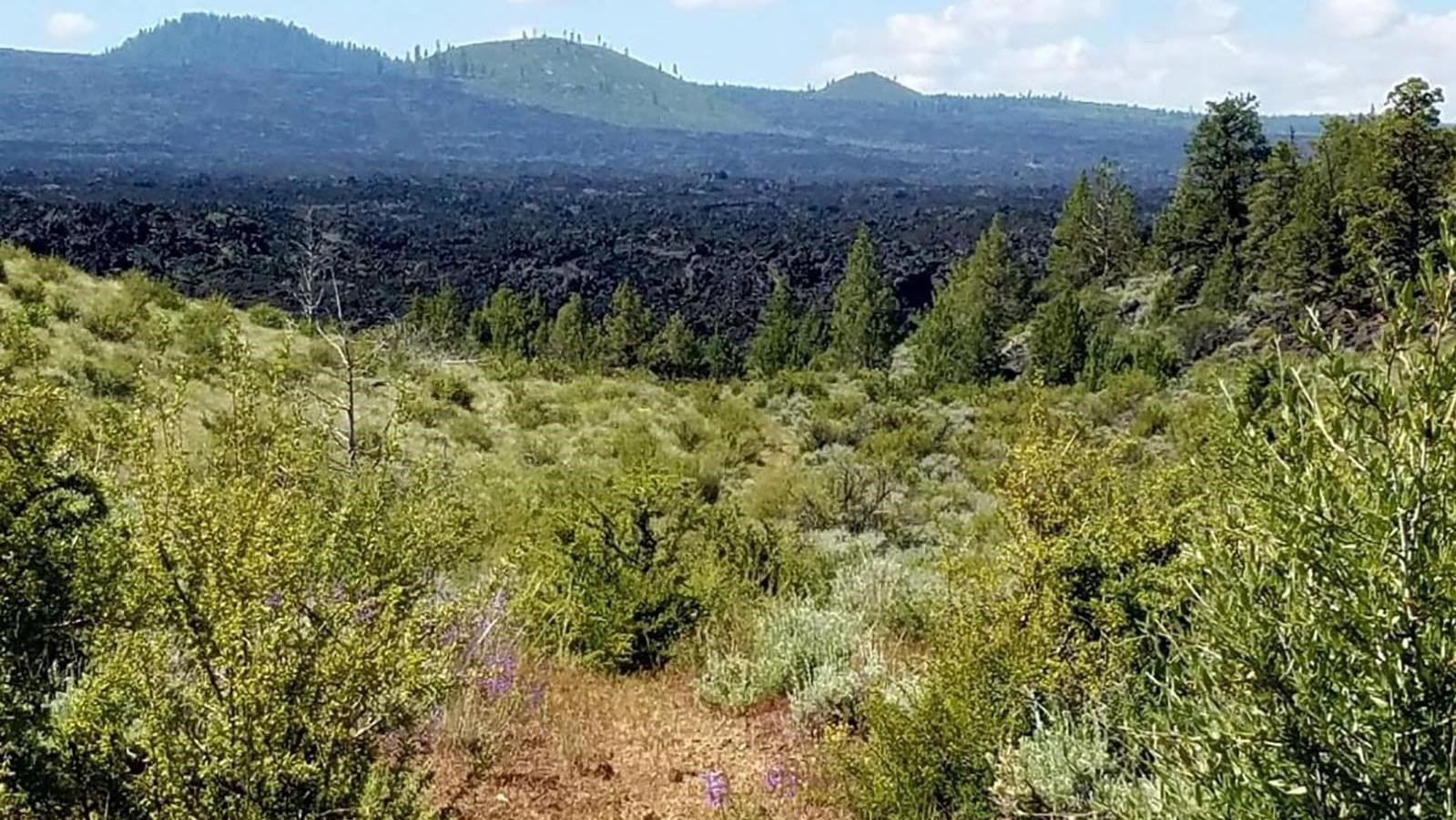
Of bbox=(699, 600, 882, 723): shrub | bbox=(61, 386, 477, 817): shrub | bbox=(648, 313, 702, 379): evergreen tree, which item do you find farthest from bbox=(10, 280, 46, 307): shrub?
bbox=(648, 313, 702, 379): evergreen tree

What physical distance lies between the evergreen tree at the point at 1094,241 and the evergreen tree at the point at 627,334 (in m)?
18.6

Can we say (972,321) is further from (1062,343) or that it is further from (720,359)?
(720,359)

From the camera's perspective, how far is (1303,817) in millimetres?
2523

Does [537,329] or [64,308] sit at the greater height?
[64,308]

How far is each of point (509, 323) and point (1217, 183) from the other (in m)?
Result: 29.3

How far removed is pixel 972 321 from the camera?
4772 centimetres

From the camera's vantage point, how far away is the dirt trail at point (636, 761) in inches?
184

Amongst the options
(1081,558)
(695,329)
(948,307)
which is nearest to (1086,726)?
(1081,558)

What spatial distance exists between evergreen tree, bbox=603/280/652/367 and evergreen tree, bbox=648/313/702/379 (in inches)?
22.6

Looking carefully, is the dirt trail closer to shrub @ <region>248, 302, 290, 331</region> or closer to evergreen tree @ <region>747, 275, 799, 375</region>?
shrub @ <region>248, 302, 290, 331</region>

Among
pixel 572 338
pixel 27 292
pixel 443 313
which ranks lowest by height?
pixel 572 338

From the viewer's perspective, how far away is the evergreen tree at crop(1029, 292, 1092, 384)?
3594cm

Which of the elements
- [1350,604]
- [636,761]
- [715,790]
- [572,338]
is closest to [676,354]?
[572,338]

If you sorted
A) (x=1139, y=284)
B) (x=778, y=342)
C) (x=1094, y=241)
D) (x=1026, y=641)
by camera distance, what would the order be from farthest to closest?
(x=1094, y=241), (x=778, y=342), (x=1139, y=284), (x=1026, y=641)
